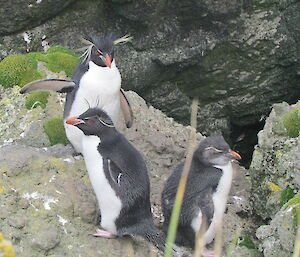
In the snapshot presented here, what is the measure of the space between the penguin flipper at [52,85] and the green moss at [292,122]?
2.28 meters

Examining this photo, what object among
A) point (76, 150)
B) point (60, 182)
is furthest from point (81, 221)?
point (76, 150)

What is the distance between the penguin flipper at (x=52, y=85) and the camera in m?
6.36

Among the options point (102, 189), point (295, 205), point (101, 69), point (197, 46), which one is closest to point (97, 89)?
point (101, 69)

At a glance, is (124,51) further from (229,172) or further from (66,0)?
(229,172)

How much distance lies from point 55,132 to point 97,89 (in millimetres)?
985

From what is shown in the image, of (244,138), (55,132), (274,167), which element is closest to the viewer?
(274,167)

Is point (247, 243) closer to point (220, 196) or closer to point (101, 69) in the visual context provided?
point (220, 196)

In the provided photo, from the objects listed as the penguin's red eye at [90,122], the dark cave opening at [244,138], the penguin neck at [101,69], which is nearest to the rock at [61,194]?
the penguin's red eye at [90,122]

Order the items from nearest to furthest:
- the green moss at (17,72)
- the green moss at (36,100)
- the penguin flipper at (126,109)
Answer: the penguin flipper at (126,109)
the green moss at (36,100)
the green moss at (17,72)

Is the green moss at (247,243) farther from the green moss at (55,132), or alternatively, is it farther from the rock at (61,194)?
the green moss at (55,132)

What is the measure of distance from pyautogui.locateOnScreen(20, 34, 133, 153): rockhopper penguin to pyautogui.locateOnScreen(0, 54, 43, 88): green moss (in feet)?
3.93

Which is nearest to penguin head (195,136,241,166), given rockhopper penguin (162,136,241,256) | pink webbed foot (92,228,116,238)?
rockhopper penguin (162,136,241,256)

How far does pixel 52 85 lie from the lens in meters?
6.43

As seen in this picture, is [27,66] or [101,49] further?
[27,66]
